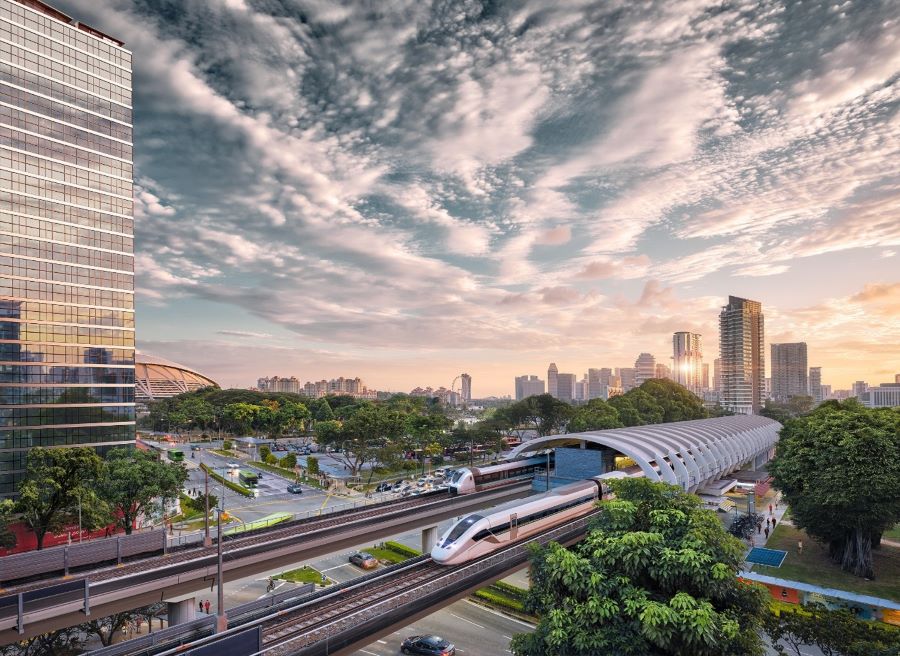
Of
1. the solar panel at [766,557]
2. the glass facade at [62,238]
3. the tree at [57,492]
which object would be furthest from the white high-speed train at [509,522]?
the glass facade at [62,238]

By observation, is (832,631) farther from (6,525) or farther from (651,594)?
(6,525)

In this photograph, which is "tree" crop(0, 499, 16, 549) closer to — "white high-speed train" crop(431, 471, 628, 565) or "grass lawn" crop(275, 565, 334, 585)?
"grass lawn" crop(275, 565, 334, 585)

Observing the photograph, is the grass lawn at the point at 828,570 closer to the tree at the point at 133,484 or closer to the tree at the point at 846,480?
the tree at the point at 846,480

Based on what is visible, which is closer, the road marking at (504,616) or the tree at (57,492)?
the road marking at (504,616)

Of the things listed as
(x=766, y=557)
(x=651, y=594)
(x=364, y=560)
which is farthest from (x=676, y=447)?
(x=651, y=594)

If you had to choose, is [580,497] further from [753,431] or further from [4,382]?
[753,431]

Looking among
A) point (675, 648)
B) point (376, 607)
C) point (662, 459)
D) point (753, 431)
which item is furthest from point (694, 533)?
point (753, 431)
